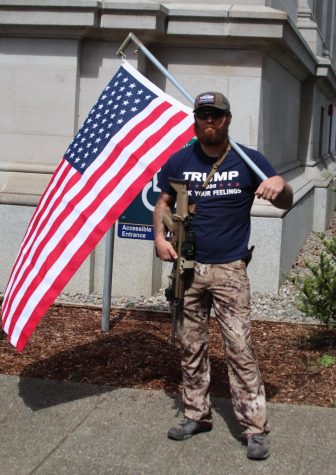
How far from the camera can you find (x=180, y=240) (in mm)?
4918

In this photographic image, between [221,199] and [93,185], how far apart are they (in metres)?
1.26

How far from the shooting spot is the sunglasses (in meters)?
4.73

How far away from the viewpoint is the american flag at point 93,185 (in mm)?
5590

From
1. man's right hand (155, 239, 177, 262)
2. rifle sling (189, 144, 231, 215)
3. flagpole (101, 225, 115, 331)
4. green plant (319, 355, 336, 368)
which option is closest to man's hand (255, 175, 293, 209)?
rifle sling (189, 144, 231, 215)

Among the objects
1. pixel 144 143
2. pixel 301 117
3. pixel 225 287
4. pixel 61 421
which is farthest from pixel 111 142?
pixel 301 117

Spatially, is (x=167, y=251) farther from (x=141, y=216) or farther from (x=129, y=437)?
(x=141, y=216)

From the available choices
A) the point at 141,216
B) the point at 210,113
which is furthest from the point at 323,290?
the point at 210,113

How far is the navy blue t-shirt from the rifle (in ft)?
0.19

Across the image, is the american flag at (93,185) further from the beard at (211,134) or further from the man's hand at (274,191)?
the man's hand at (274,191)

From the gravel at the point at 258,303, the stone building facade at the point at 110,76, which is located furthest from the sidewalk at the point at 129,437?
the stone building facade at the point at 110,76

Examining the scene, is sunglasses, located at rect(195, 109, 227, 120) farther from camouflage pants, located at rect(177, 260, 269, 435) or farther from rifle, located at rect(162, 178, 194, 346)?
camouflage pants, located at rect(177, 260, 269, 435)

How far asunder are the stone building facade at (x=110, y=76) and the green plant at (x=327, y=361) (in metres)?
2.42

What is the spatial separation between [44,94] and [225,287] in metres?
4.82

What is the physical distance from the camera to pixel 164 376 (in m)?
6.25
